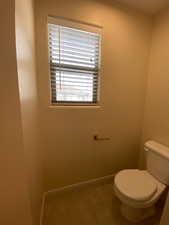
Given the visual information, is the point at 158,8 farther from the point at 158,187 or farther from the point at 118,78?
the point at 158,187

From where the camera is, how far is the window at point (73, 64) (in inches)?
57.4

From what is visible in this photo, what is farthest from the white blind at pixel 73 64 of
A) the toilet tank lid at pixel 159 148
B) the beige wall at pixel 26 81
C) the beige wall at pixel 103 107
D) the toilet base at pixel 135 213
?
the toilet base at pixel 135 213

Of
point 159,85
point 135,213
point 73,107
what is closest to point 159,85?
point 159,85

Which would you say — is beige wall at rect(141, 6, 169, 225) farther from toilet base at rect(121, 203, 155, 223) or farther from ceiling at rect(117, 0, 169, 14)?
toilet base at rect(121, 203, 155, 223)

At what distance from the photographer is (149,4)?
1.56 meters

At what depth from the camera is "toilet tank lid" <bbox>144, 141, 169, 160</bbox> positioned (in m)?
1.47

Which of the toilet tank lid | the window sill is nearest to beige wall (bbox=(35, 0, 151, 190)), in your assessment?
the window sill

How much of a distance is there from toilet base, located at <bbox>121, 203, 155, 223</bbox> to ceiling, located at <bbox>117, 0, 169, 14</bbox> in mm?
2392

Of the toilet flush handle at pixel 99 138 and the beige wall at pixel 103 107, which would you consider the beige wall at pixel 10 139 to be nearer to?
the beige wall at pixel 103 107

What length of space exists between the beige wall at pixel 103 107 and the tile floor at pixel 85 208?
19 centimetres

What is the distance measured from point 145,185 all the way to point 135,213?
35 centimetres

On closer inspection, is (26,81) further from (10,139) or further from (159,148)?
(159,148)

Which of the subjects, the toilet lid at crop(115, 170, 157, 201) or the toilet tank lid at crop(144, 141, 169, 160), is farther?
the toilet tank lid at crop(144, 141, 169, 160)

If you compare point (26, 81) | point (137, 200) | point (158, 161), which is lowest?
point (137, 200)
